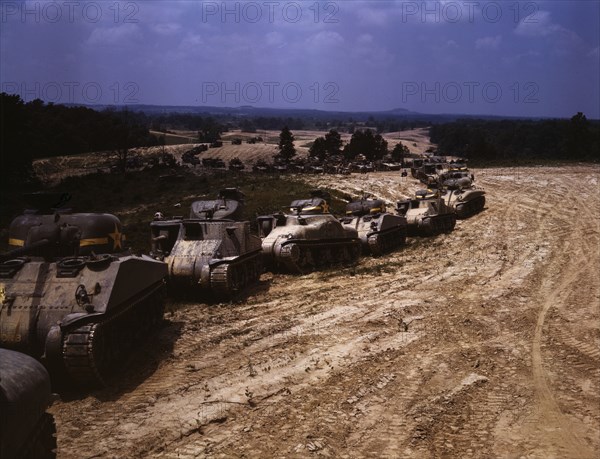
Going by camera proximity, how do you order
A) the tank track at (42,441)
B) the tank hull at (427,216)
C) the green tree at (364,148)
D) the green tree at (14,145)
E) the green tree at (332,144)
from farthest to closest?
the green tree at (332,144)
the green tree at (364,148)
the green tree at (14,145)
the tank hull at (427,216)
the tank track at (42,441)

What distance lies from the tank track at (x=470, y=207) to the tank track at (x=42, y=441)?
2463cm

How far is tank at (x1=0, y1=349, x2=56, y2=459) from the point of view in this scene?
15.2 ft

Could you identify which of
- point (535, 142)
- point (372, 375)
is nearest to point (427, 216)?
point (372, 375)

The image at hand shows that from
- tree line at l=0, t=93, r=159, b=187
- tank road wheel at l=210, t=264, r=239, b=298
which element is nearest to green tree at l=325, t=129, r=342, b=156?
tree line at l=0, t=93, r=159, b=187

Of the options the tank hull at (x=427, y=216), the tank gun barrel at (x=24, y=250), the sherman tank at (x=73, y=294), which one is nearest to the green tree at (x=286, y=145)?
the tank hull at (x=427, y=216)

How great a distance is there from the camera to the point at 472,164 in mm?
62344

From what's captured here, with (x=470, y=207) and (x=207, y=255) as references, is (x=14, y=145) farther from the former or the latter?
(x=207, y=255)

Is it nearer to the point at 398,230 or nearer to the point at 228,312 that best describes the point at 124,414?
the point at 228,312

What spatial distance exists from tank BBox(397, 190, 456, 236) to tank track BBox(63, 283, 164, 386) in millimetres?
14323

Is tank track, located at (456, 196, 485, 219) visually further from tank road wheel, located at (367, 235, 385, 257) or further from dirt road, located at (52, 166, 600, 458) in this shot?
dirt road, located at (52, 166, 600, 458)

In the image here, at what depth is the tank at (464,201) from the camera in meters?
28.3

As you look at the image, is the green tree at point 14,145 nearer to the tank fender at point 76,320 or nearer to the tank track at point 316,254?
the tank track at point 316,254

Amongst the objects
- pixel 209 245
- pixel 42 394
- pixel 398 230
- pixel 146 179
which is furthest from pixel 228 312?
pixel 146 179

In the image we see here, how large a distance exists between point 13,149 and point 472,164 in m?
43.9
